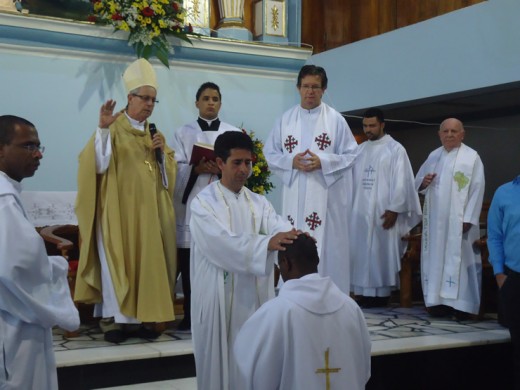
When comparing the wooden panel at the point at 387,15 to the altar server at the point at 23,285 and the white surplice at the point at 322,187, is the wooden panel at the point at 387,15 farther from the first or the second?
the altar server at the point at 23,285

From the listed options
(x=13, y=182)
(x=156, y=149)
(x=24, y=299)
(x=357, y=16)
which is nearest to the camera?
(x=24, y=299)

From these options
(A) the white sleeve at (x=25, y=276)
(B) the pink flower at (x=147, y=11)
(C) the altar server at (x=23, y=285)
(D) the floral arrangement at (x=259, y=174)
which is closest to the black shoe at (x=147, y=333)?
(D) the floral arrangement at (x=259, y=174)

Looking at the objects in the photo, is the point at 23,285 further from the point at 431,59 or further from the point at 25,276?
the point at 431,59

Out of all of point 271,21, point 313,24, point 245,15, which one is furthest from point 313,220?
point 313,24

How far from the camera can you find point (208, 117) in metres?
6.08

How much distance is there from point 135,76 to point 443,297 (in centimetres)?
345

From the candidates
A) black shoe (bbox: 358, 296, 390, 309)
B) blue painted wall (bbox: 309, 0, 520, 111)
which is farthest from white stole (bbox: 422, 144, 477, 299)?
black shoe (bbox: 358, 296, 390, 309)

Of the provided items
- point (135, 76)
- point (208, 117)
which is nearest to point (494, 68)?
point (208, 117)

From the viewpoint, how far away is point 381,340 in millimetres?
5730

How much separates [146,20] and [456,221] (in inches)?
133

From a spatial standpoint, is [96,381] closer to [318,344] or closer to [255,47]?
[318,344]

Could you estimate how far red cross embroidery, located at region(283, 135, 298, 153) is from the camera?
639 cm

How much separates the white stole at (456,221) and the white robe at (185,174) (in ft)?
7.54

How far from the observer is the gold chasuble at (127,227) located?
5.34 m
